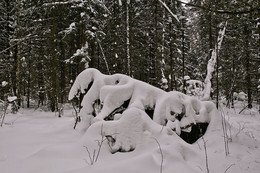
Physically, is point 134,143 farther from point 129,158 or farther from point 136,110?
point 136,110

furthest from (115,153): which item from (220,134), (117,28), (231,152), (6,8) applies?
(6,8)

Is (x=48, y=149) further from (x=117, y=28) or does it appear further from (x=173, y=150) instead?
(x=117, y=28)

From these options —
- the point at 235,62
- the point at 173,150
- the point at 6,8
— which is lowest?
the point at 173,150

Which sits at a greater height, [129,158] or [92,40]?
[92,40]

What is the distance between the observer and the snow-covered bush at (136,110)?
3280mm

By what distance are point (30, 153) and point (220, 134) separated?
155 inches

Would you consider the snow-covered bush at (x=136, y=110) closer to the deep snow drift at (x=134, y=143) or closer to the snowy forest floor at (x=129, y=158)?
the deep snow drift at (x=134, y=143)

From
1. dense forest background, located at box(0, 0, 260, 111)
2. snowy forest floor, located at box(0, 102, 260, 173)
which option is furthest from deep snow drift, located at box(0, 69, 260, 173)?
dense forest background, located at box(0, 0, 260, 111)

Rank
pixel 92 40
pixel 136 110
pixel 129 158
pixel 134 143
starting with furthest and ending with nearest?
pixel 92 40 → pixel 136 110 → pixel 134 143 → pixel 129 158

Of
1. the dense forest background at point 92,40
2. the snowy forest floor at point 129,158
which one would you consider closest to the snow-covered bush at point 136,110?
the snowy forest floor at point 129,158

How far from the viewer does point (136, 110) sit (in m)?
3.41

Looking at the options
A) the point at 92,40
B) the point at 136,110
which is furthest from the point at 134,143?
the point at 92,40

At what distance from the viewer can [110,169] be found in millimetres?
2502

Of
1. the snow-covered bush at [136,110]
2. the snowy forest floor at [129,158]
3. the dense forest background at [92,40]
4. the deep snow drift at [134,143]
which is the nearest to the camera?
the snowy forest floor at [129,158]
